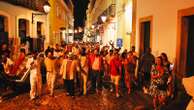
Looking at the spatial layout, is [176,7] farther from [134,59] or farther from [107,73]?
[107,73]

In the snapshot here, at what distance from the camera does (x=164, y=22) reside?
10.8 m

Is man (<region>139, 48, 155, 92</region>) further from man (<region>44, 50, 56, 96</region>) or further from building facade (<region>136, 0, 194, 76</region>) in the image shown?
man (<region>44, 50, 56, 96</region>)

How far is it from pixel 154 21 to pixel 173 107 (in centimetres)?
800

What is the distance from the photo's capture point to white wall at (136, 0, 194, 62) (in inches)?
387

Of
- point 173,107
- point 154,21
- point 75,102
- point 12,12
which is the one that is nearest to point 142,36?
point 154,21

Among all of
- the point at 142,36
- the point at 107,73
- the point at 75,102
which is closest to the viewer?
the point at 75,102

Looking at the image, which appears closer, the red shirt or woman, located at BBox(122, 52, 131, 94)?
the red shirt

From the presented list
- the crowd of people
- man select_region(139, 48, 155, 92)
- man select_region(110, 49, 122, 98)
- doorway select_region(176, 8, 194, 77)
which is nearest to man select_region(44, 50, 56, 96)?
the crowd of people

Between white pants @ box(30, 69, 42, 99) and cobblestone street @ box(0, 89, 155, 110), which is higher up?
white pants @ box(30, 69, 42, 99)

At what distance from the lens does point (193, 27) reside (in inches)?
366

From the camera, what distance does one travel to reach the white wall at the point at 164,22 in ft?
32.3

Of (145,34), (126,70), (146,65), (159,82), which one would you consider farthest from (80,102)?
(145,34)

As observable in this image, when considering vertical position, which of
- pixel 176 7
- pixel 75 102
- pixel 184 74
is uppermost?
pixel 176 7

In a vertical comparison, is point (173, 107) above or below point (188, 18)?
below
